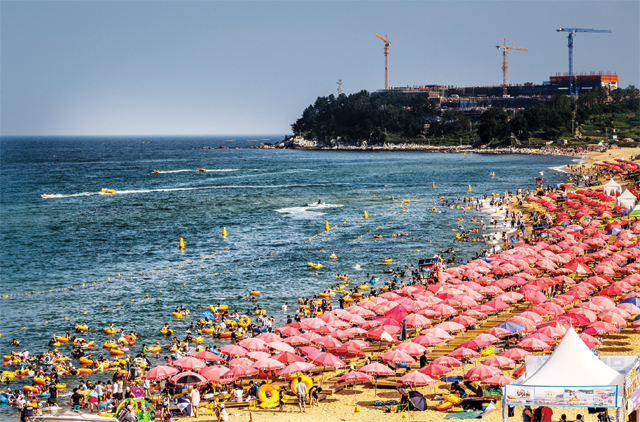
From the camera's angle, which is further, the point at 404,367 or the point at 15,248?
the point at 15,248

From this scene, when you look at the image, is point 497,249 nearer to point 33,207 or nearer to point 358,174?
point 33,207

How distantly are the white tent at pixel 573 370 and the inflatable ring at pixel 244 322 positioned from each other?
22.4 meters

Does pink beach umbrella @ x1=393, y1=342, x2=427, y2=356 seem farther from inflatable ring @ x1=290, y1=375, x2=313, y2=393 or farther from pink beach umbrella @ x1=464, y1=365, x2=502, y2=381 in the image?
inflatable ring @ x1=290, y1=375, x2=313, y2=393

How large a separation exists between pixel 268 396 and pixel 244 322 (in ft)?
41.9

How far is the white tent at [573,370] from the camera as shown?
1788cm

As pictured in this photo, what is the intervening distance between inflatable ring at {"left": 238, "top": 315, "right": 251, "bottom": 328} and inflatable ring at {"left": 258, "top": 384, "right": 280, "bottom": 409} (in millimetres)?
11980

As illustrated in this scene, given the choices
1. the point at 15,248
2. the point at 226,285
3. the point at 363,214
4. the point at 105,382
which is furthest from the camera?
the point at 363,214

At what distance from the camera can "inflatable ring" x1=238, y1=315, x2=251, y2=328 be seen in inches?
1509

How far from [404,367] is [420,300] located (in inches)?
254

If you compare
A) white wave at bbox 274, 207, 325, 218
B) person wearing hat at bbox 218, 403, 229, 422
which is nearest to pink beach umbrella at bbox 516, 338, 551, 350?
person wearing hat at bbox 218, 403, 229, 422

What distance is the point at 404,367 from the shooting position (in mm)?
28531

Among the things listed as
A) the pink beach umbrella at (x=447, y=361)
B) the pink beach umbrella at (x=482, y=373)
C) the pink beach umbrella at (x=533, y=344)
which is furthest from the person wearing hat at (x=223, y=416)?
the pink beach umbrella at (x=533, y=344)

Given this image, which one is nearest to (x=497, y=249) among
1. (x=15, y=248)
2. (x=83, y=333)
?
(x=83, y=333)

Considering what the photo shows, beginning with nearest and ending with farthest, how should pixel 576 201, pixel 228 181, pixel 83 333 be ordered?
1. pixel 83 333
2. pixel 576 201
3. pixel 228 181
